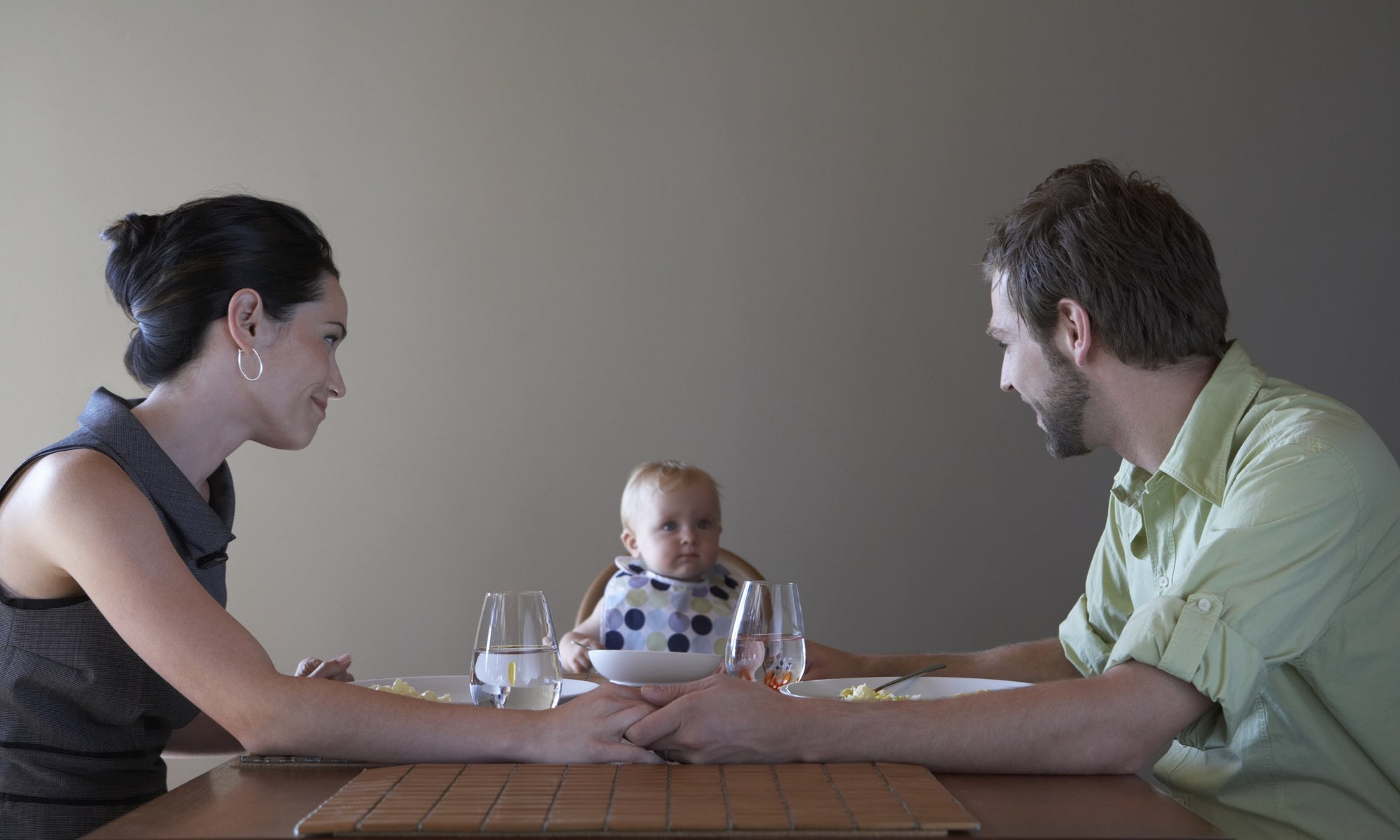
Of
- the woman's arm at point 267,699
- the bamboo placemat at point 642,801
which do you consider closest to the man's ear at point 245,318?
the woman's arm at point 267,699

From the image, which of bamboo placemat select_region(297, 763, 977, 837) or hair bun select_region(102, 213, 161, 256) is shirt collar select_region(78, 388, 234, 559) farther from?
bamboo placemat select_region(297, 763, 977, 837)

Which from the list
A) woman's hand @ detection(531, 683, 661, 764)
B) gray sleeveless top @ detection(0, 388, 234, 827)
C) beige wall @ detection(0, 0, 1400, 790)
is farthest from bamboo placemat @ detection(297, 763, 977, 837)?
beige wall @ detection(0, 0, 1400, 790)

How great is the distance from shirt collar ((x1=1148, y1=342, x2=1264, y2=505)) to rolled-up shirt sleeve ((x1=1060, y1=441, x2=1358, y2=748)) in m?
0.13

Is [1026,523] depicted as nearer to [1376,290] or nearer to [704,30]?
[1376,290]

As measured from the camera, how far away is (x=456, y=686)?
1475 millimetres

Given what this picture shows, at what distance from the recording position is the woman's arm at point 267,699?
1.04 meters

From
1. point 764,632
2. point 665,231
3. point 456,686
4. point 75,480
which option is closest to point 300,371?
point 75,480

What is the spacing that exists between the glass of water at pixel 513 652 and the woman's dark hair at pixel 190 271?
0.65m

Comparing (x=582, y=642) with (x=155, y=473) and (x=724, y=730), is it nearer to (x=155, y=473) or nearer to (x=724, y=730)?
(x=155, y=473)

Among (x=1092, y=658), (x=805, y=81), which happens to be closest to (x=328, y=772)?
(x=1092, y=658)

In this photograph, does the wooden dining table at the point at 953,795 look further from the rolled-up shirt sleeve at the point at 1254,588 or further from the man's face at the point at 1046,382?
the man's face at the point at 1046,382

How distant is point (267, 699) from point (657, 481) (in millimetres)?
1699

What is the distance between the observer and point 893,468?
331cm

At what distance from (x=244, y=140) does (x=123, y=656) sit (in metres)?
2.43
